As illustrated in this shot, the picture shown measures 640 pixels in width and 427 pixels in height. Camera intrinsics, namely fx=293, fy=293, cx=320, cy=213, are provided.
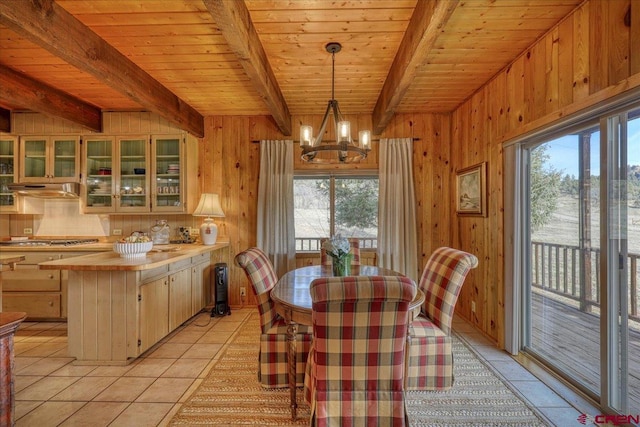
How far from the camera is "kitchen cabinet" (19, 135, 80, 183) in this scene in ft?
12.3

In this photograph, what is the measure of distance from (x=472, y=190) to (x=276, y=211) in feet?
7.90

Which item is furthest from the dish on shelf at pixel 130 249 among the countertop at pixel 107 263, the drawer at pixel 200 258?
the drawer at pixel 200 258

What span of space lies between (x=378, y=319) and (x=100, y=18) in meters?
2.68

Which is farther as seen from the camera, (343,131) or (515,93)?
(515,93)

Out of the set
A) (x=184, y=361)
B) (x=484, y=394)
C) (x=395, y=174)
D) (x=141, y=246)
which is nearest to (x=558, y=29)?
(x=395, y=174)

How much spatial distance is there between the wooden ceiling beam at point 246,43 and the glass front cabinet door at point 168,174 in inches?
62.0

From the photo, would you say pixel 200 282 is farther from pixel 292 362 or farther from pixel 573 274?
pixel 573 274

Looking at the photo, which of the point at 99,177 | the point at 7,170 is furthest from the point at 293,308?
the point at 7,170

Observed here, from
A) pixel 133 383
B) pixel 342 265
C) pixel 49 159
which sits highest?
pixel 49 159

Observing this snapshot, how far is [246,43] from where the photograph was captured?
198cm

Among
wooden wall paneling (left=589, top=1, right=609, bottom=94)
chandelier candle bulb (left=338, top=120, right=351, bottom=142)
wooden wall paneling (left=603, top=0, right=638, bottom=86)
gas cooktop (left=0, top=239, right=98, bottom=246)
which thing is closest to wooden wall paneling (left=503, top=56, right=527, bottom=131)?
wooden wall paneling (left=589, top=1, right=609, bottom=94)

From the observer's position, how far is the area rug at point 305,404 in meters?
1.81

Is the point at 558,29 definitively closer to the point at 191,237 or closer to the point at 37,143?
the point at 191,237

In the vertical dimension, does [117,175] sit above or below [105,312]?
above
